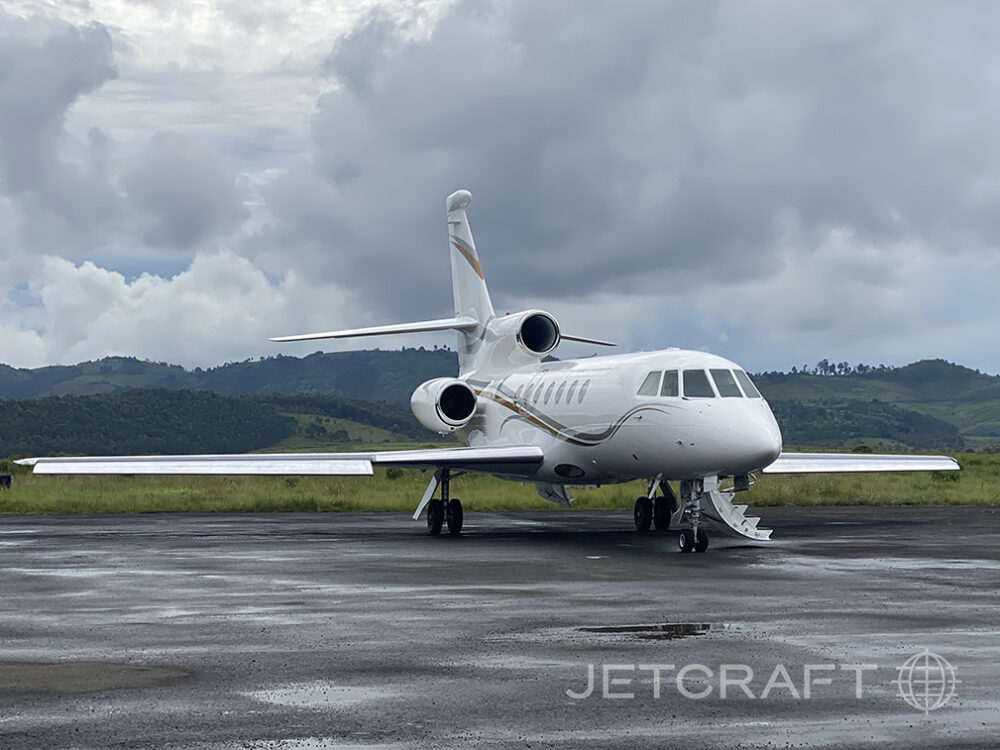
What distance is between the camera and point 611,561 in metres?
19.6

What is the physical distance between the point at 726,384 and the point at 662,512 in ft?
19.1

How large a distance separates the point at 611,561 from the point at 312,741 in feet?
41.2

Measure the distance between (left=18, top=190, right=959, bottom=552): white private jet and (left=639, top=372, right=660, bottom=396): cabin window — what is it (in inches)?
0.9

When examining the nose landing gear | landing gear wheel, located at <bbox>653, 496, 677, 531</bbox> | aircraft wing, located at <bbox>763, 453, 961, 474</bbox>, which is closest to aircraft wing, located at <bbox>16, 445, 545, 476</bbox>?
landing gear wheel, located at <bbox>653, 496, 677, 531</bbox>

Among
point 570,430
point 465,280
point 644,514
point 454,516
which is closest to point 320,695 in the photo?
point 570,430

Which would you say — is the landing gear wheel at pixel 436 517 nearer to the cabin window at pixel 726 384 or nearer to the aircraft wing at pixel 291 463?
the aircraft wing at pixel 291 463

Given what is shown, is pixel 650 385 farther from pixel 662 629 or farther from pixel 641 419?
pixel 662 629

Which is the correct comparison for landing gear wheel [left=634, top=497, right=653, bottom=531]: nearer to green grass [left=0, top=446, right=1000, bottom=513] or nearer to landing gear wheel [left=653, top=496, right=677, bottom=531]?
landing gear wheel [left=653, top=496, right=677, bottom=531]

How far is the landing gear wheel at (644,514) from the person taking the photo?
2734cm

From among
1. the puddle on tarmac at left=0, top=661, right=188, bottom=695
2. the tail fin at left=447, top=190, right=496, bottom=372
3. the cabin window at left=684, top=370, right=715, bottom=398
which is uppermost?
the tail fin at left=447, top=190, right=496, bottom=372

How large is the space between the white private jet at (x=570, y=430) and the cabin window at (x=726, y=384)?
25mm

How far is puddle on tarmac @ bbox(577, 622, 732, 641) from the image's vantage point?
11344mm

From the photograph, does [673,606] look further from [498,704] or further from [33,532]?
[33,532]

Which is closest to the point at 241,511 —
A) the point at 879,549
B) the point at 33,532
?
the point at 33,532
